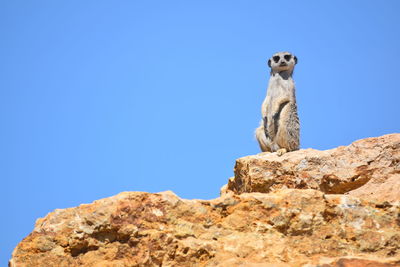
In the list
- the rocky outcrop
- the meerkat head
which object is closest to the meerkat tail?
the meerkat head

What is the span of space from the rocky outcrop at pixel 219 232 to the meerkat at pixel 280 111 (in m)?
6.79

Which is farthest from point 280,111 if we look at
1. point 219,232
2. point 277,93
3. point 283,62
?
point 219,232

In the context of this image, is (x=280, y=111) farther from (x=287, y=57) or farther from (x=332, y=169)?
(x=332, y=169)

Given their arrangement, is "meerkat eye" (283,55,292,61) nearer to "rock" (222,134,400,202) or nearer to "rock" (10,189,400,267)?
"rock" (222,134,400,202)

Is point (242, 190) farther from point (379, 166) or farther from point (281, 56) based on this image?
point (281, 56)

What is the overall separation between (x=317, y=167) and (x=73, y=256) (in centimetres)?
471

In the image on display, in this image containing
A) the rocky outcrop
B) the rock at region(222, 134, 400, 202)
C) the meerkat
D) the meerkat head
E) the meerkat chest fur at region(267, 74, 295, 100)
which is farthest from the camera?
the meerkat head

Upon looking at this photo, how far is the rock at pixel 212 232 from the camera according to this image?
411 centimetres

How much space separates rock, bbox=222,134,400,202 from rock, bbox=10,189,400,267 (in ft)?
10.4

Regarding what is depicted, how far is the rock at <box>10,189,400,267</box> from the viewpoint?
4.11 m

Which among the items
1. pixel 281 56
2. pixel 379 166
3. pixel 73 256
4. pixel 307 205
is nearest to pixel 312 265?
pixel 307 205

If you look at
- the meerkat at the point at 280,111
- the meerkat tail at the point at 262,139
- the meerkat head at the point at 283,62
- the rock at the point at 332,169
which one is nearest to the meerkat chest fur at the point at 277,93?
the meerkat at the point at 280,111

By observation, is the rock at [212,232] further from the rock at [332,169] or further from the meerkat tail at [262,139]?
the meerkat tail at [262,139]

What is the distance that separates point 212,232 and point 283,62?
8.41 metres
